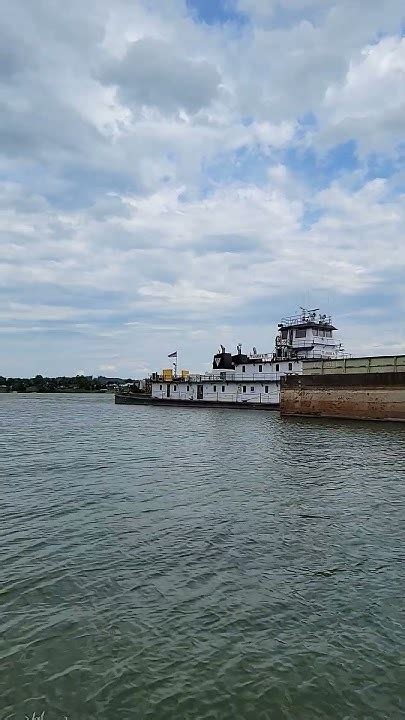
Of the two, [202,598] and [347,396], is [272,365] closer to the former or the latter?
[347,396]

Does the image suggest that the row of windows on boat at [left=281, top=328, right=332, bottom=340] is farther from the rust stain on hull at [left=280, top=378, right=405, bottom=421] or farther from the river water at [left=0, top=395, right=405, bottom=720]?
the river water at [left=0, top=395, right=405, bottom=720]

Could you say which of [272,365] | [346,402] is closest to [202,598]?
[346,402]

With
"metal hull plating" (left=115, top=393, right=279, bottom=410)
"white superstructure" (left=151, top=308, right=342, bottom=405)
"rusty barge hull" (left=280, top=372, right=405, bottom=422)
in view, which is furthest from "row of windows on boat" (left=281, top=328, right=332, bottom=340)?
"rusty barge hull" (left=280, top=372, right=405, bottom=422)

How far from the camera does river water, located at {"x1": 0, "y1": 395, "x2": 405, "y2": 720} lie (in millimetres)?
5855

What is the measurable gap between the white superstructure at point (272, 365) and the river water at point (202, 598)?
40058 mm

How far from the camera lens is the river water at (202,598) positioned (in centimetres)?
586

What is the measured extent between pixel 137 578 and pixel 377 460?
48.6 ft

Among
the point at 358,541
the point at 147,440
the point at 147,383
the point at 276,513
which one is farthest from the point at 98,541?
the point at 147,383

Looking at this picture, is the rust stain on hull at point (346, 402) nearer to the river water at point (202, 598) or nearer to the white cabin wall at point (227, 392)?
the white cabin wall at point (227, 392)

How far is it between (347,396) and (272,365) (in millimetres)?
18204

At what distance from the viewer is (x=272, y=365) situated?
58.3 m

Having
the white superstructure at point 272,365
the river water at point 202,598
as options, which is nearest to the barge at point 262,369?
the white superstructure at point 272,365

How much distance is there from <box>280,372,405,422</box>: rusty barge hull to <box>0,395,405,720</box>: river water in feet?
69.0

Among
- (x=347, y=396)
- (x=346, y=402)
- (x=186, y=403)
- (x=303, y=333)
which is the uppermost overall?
(x=303, y=333)
